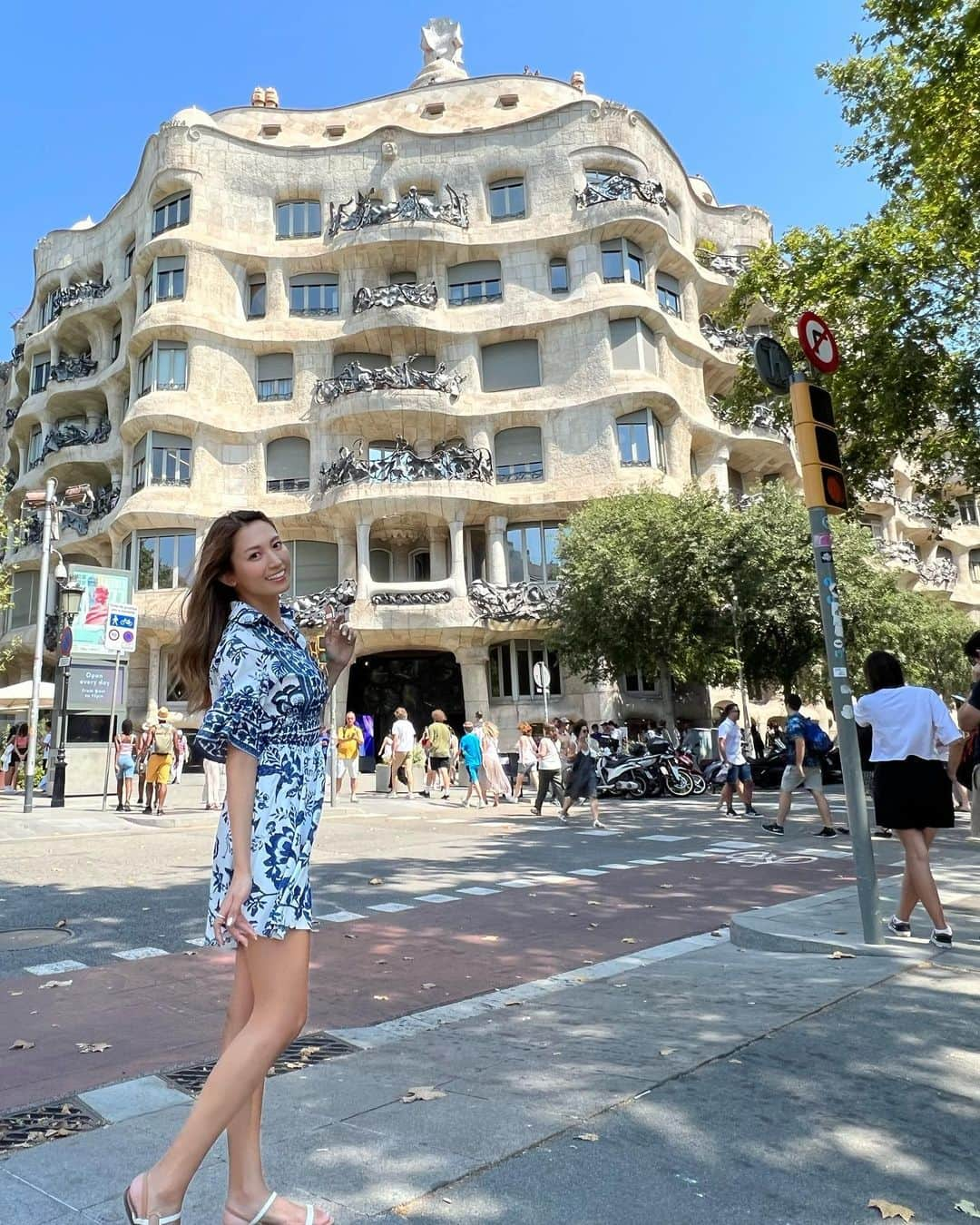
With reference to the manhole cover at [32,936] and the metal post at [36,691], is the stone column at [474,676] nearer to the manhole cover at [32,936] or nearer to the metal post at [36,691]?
the metal post at [36,691]

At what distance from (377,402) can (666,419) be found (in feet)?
32.0

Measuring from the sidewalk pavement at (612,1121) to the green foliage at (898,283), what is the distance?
38.5 feet

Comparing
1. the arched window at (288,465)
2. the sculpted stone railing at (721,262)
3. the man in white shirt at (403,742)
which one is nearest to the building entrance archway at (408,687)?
the arched window at (288,465)

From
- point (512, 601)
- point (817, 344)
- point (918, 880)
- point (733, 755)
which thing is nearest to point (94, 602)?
point (512, 601)

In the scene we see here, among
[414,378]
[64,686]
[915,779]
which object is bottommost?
[915,779]

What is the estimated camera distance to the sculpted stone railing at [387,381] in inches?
1155

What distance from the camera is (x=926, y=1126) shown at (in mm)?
2812

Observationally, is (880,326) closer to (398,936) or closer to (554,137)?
(398,936)

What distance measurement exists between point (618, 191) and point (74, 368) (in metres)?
21.9

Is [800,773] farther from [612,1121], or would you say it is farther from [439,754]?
[612,1121]

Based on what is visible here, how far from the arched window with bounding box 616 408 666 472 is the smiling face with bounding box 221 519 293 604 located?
2739 cm

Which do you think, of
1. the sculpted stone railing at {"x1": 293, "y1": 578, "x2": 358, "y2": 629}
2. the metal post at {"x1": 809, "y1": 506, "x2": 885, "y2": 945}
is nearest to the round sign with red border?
the metal post at {"x1": 809, "y1": 506, "x2": 885, "y2": 945}

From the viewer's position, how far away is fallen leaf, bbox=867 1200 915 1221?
2.28 m

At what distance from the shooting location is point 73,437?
34719mm
